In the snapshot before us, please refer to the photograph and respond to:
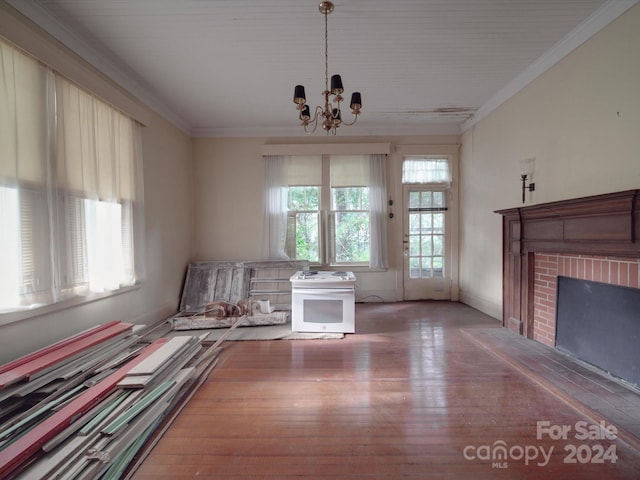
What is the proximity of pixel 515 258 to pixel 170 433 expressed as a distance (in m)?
3.70

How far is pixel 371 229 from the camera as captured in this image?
4551 millimetres

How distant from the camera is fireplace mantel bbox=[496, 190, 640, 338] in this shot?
6.42 ft

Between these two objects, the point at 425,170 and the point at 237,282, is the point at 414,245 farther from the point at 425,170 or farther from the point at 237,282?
the point at 237,282

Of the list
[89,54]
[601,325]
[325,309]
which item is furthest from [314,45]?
[601,325]

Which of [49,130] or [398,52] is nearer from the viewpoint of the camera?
[49,130]

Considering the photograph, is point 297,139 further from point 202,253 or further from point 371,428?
point 371,428

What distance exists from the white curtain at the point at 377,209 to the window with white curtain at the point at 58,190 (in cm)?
341

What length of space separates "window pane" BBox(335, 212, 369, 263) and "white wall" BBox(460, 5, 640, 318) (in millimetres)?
1694

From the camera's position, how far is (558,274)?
8.81 ft

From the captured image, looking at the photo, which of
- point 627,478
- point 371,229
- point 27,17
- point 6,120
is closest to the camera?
point 627,478

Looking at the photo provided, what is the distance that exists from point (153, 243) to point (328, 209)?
2680mm

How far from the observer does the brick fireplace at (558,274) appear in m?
2.09

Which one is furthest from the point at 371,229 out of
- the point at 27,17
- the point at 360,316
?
the point at 27,17

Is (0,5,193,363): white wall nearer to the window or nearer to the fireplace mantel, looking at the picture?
the window
